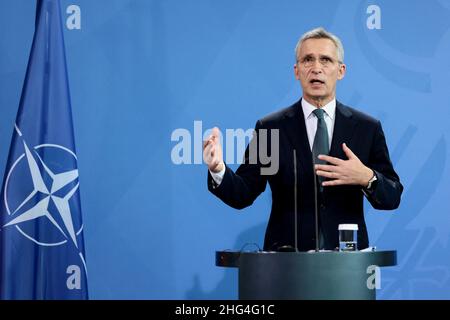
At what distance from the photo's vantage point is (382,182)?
3.50 meters

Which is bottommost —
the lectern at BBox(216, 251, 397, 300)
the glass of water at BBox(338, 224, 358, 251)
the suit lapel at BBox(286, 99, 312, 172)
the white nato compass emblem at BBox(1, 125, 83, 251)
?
the lectern at BBox(216, 251, 397, 300)

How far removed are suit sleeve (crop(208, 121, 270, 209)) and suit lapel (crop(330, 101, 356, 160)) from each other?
1.33 ft

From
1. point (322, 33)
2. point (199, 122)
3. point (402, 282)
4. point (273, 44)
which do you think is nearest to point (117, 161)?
point (199, 122)

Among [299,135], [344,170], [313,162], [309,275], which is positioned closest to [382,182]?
[344,170]

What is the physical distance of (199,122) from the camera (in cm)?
486

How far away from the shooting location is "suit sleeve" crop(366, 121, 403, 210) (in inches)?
138

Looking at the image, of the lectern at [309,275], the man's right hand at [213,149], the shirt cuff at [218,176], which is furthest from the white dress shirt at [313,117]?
the lectern at [309,275]

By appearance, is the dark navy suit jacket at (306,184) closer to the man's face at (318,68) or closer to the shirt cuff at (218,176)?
the shirt cuff at (218,176)

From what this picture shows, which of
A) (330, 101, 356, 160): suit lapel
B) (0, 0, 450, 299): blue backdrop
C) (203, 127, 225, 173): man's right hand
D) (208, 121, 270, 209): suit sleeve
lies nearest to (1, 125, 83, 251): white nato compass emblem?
(0, 0, 450, 299): blue backdrop

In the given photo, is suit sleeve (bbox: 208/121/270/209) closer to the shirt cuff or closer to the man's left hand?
the shirt cuff

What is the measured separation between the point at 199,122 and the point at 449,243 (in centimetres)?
180

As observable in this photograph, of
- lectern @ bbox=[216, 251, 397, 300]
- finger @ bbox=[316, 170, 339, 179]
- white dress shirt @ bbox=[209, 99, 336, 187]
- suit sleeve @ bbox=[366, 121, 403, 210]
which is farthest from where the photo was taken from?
white dress shirt @ bbox=[209, 99, 336, 187]

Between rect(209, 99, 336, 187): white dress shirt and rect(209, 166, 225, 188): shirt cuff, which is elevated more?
rect(209, 99, 336, 187): white dress shirt
